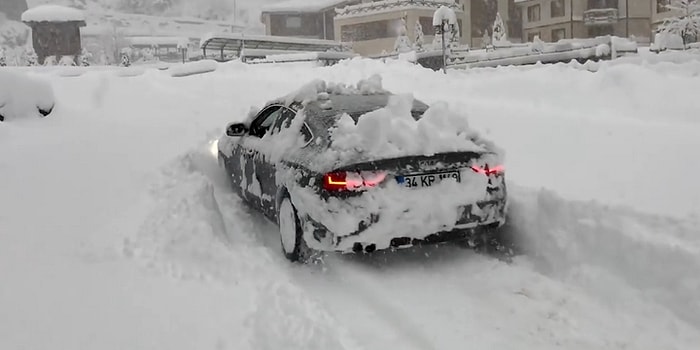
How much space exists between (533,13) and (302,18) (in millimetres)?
23117

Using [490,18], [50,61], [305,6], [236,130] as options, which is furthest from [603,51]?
A: [305,6]

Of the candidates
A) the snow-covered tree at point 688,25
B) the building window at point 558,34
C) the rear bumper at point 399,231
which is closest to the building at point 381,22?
the building window at point 558,34

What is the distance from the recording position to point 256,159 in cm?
704

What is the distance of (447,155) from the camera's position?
18.0 ft

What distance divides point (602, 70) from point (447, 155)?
9807 millimetres

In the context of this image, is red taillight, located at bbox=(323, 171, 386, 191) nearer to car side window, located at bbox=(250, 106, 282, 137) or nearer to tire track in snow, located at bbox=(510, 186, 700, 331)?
tire track in snow, located at bbox=(510, 186, 700, 331)

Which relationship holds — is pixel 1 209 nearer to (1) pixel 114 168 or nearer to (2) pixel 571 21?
(1) pixel 114 168

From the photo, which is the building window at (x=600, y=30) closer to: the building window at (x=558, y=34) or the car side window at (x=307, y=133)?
the building window at (x=558, y=34)

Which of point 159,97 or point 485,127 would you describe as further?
point 159,97

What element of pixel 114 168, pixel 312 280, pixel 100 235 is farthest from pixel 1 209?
pixel 312 280

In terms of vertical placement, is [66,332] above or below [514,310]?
above

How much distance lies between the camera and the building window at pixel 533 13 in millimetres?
53562

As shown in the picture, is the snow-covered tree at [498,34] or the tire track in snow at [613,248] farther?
the snow-covered tree at [498,34]

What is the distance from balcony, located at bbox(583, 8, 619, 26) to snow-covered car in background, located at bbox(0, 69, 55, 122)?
150 feet
